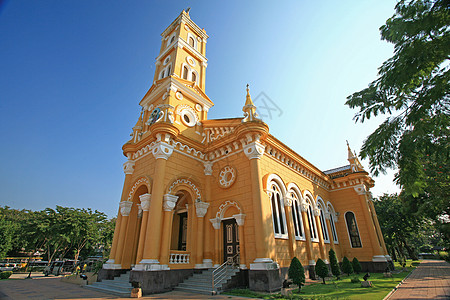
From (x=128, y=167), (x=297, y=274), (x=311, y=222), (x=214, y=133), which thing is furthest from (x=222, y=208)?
(x=311, y=222)

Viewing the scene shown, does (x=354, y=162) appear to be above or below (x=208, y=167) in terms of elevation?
above

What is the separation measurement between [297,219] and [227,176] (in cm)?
583

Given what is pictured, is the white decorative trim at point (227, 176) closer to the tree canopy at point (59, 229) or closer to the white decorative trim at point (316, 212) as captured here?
the white decorative trim at point (316, 212)

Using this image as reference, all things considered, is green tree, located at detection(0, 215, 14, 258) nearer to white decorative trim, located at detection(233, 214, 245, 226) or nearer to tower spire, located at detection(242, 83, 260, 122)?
white decorative trim, located at detection(233, 214, 245, 226)

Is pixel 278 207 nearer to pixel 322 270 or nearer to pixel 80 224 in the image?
pixel 322 270

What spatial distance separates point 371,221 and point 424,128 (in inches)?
645

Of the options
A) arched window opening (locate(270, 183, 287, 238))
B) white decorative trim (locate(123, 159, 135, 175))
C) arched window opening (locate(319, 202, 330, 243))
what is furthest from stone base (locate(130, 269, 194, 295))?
arched window opening (locate(319, 202, 330, 243))

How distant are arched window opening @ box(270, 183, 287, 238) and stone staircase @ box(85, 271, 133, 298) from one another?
7750mm

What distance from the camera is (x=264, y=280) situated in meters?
9.70

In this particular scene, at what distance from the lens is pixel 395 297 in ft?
27.9

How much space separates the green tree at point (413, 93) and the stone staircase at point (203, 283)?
7.91 m

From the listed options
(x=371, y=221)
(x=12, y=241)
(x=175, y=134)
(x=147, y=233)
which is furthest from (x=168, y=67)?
(x=12, y=241)

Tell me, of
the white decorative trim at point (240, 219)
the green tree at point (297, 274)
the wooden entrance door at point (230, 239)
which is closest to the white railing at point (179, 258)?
the wooden entrance door at point (230, 239)

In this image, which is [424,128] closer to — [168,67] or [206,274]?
[206,274]
